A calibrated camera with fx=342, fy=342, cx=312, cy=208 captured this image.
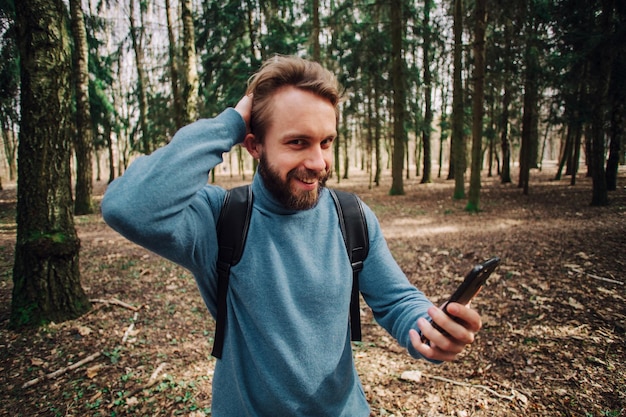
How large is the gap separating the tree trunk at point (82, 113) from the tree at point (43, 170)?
8.16 meters

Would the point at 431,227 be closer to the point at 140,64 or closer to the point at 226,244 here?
the point at 226,244

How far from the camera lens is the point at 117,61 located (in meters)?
20.1

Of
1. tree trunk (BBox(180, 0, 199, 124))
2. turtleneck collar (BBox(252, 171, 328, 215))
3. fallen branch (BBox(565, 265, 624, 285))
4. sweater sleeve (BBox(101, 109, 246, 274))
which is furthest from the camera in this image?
tree trunk (BBox(180, 0, 199, 124))

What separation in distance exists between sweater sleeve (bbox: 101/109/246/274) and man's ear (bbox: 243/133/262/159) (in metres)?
0.10

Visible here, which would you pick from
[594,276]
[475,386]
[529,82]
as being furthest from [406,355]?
[529,82]

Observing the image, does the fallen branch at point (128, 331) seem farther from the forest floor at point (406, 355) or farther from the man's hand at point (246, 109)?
the man's hand at point (246, 109)

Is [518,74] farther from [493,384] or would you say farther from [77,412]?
[77,412]

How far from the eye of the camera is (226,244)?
1425 mm

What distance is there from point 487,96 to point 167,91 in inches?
694

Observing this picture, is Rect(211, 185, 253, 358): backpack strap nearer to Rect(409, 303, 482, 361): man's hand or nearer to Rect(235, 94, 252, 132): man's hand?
Rect(235, 94, 252, 132): man's hand

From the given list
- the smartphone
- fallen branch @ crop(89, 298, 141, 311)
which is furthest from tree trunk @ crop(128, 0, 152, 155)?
the smartphone

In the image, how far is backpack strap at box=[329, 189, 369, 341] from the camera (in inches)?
62.8

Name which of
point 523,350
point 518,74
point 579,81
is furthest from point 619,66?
point 523,350

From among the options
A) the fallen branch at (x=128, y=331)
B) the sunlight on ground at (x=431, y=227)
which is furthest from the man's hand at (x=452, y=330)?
the sunlight on ground at (x=431, y=227)
